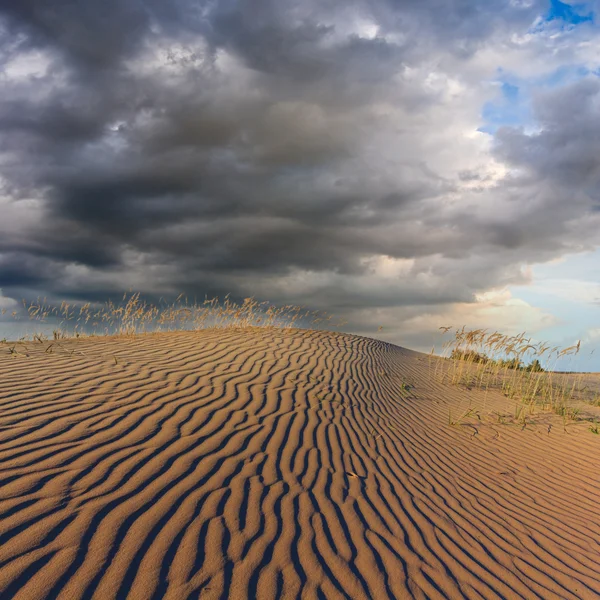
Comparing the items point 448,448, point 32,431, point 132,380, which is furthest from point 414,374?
point 32,431

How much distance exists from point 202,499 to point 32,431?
200 cm

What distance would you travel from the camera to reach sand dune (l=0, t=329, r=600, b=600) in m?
2.94

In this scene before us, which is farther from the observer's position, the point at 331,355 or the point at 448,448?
the point at 331,355

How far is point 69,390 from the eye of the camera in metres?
5.82

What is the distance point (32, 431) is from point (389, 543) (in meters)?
3.45

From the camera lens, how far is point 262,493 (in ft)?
13.1

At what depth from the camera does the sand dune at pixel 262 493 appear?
9.64ft

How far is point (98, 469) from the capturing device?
12.7 feet

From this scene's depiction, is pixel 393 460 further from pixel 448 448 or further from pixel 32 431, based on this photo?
pixel 32 431

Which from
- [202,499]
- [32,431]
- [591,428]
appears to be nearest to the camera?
[202,499]

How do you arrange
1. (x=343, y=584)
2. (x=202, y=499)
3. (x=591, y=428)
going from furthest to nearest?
(x=591, y=428) < (x=202, y=499) < (x=343, y=584)

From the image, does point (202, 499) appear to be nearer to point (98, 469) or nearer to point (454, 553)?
point (98, 469)

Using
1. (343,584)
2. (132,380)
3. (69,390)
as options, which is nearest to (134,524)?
(343,584)

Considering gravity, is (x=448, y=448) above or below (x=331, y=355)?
below
